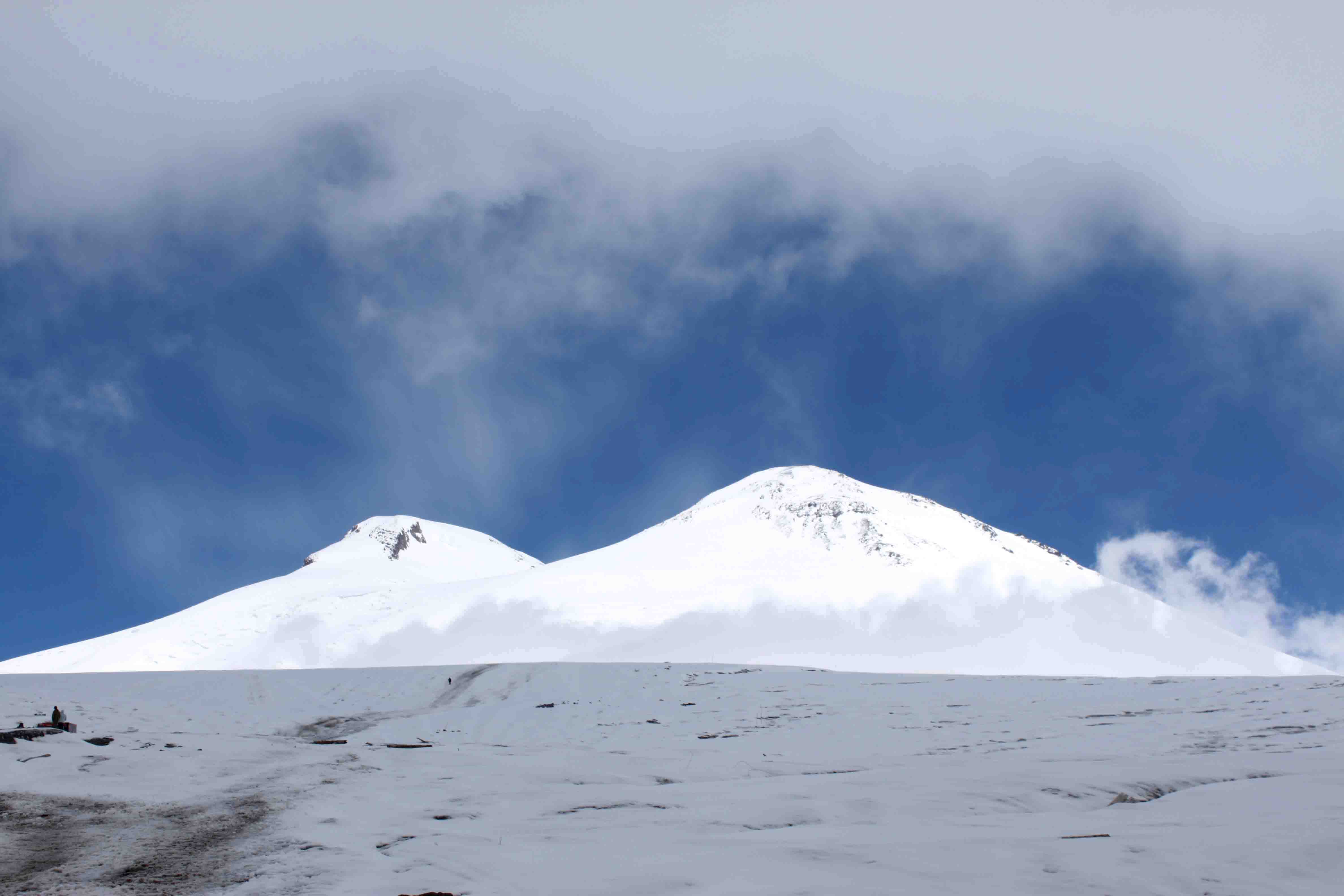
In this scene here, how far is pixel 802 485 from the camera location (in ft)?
280

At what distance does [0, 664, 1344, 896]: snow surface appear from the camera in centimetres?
542

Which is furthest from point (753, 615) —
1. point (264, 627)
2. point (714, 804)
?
point (714, 804)

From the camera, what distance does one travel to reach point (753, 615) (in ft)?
170

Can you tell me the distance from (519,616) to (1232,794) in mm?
47505

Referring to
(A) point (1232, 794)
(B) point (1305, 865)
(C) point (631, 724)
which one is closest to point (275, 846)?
(B) point (1305, 865)

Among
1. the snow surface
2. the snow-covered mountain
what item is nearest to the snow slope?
the snow-covered mountain

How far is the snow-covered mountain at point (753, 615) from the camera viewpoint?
152ft

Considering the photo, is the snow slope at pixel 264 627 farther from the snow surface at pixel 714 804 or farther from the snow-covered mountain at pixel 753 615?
the snow surface at pixel 714 804

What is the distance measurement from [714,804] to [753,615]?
4453 centimetres

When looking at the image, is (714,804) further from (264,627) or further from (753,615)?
(264,627)

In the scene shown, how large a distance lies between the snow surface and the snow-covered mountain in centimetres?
2639

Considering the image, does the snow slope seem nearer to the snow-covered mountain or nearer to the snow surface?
the snow-covered mountain

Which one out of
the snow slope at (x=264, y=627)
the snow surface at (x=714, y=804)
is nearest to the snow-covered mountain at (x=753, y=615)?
the snow slope at (x=264, y=627)

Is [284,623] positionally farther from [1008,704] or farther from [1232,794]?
[1232,794]
